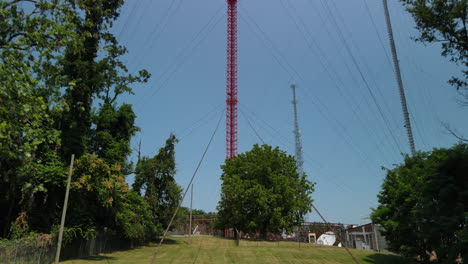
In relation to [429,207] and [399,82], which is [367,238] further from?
[429,207]

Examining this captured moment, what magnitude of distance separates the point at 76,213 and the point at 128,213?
6498mm

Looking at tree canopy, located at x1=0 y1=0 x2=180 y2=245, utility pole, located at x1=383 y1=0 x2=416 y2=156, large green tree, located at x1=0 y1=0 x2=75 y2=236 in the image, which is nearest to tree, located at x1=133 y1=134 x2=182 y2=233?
tree canopy, located at x1=0 y1=0 x2=180 y2=245

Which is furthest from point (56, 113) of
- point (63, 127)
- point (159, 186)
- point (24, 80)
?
point (159, 186)

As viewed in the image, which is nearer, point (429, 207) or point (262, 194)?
point (429, 207)

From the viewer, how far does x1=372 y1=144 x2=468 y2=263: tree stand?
58.7 ft

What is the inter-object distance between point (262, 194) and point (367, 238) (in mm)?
16147

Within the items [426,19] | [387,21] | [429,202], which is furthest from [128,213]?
[387,21]

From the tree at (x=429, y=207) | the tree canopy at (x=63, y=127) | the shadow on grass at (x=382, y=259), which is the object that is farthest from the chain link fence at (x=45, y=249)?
the shadow on grass at (x=382, y=259)

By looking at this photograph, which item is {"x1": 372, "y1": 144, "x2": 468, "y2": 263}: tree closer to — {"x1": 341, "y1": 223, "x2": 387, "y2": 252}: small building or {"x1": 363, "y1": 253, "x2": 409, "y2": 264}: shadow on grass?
{"x1": 363, "y1": 253, "x2": 409, "y2": 264}: shadow on grass

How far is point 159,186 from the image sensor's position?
4500cm

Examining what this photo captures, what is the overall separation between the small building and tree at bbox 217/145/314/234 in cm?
805

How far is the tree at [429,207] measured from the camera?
17.9 metres

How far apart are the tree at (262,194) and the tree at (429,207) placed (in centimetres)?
1480

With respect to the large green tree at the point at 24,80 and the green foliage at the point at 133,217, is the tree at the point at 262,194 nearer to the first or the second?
the green foliage at the point at 133,217
